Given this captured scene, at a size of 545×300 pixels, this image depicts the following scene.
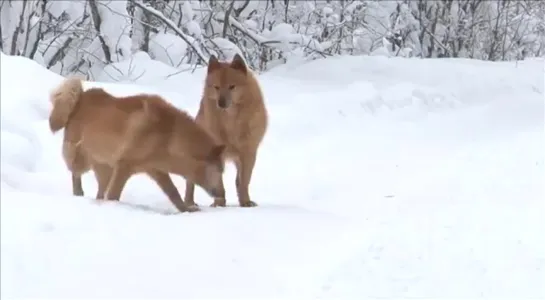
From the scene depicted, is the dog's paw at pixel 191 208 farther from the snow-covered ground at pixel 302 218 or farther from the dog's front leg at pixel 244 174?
the dog's front leg at pixel 244 174

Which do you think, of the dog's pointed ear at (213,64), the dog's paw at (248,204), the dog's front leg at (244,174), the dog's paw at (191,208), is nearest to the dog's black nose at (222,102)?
the dog's pointed ear at (213,64)

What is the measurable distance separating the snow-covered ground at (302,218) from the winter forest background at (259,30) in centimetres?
111

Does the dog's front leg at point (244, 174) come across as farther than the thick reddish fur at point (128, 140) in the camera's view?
Yes

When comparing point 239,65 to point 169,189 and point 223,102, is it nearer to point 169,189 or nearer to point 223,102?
point 223,102

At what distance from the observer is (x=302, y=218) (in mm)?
5645

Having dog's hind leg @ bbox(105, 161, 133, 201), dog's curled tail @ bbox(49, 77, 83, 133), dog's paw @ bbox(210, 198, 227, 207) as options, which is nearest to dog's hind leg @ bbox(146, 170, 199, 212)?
dog's hind leg @ bbox(105, 161, 133, 201)

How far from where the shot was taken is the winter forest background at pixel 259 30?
442 inches

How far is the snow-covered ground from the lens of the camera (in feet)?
13.3

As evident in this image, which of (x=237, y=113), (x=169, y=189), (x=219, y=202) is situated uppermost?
(x=237, y=113)

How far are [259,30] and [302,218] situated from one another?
10.2m

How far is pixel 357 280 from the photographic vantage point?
4488 millimetres

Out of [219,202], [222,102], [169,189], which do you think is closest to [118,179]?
[169,189]

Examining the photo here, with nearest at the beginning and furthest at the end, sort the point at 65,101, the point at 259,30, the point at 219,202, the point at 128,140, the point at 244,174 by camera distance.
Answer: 1. the point at 128,140
2. the point at 65,101
3. the point at 219,202
4. the point at 244,174
5. the point at 259,30

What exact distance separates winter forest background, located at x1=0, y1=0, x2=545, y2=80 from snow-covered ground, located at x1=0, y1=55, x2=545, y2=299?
1.11 m
